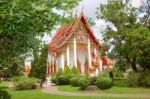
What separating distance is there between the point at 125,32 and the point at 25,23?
2035cm

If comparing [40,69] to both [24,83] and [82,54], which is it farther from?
[82,54]

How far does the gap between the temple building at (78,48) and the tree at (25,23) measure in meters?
28.0

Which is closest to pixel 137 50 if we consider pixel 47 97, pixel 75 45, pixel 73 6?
pixel 47 97

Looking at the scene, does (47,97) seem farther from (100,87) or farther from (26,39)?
(26,39)

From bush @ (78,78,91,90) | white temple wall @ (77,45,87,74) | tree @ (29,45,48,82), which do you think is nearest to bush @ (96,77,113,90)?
bush @ (78,78,91,90)

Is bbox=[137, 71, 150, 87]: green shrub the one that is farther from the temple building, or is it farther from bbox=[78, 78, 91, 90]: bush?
the temple building

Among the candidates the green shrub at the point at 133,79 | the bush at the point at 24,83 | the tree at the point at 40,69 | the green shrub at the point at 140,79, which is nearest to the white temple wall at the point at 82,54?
the tree at the point at 40,69

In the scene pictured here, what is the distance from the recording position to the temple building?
41.4 meters

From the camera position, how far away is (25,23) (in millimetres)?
10188

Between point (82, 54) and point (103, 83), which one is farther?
point (82, 54)

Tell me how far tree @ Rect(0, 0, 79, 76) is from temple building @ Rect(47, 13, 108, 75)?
27985 millimetres

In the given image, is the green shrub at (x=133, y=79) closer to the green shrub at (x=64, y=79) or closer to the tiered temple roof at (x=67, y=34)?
the green shrub at (x=64, y=79)

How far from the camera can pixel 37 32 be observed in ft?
36.3

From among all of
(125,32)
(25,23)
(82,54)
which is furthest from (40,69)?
(25,23)
